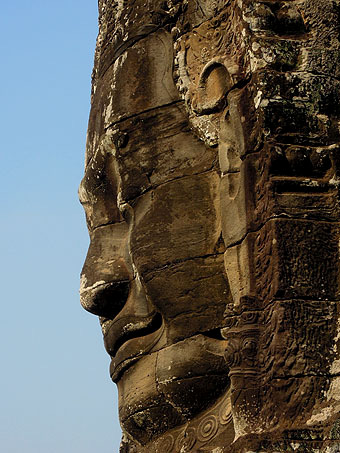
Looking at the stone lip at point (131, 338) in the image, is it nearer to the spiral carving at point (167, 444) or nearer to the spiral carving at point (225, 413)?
the spiral carving at point (167, 444)

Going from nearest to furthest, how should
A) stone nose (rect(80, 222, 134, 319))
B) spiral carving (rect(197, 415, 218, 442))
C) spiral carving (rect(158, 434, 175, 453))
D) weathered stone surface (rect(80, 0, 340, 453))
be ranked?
weathered stone surface (rect(80, 0, 340, 453)) → spiral carving (rect(197, 415, 218, 442)) → spiral carving (rect(158, 434, 175, 453)) → stone nose (rect(80, 222, 134, 319))

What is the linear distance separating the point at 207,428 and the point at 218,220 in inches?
56.8

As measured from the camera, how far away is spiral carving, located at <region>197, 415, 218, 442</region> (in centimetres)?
928

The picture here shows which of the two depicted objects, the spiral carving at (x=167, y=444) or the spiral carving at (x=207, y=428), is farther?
the spiral carving at (x=167, y=444)

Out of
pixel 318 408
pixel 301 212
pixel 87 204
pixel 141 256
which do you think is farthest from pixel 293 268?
pixel 87 204

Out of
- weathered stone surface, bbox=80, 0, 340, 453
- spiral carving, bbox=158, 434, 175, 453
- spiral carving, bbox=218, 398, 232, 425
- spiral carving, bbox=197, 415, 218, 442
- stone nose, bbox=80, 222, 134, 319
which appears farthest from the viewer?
stone nose, bbox=80, 222, 134, 319

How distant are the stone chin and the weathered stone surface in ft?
0.04

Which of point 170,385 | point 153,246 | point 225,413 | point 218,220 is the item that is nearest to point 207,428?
point 225,413

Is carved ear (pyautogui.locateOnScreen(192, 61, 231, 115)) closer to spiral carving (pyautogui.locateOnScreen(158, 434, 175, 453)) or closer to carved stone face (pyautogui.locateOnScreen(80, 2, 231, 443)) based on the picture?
carved stone face (pyautogui.locateOnScreen(80, 2, 231, 443))

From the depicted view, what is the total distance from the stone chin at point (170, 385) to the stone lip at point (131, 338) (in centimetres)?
5

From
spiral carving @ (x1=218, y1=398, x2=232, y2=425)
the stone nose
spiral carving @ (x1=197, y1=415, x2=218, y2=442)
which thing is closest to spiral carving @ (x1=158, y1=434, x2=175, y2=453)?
spiral carving @ (x1=197, y1=415, x2=218, y2=442)

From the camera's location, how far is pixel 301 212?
8555 mm

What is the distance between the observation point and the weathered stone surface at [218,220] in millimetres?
8359

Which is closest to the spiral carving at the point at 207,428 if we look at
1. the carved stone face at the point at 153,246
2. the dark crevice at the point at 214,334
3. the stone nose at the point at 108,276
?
the carved stone face at the point at 153,246
